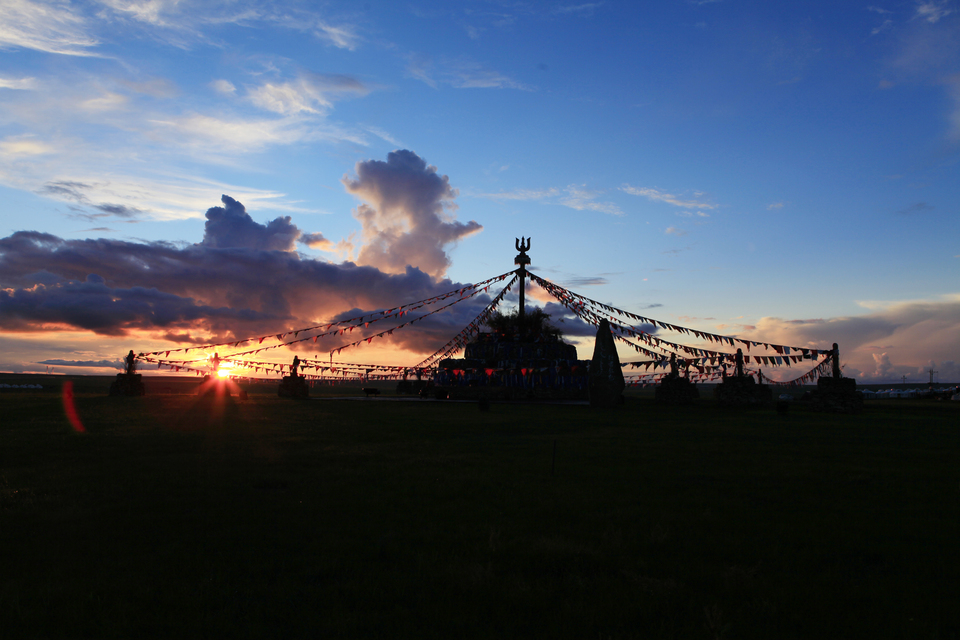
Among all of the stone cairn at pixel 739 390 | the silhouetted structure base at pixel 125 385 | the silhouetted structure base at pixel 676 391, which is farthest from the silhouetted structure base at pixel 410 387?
the stone cairn at pixel 739 390

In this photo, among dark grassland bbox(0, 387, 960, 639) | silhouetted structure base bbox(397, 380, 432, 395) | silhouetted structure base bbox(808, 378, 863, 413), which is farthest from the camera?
silhouetted structure base bbox(397, 380, 432, 395)

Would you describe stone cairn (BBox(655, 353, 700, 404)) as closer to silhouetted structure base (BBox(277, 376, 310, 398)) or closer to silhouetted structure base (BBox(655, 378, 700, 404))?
silhouetted structure base (BBox(655, 378, 700, 404))

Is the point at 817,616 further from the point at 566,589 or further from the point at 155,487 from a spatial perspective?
the point at 155,487

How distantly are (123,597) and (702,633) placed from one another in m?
5.06

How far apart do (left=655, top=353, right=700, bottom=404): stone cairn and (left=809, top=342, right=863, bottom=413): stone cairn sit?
8.07 metres

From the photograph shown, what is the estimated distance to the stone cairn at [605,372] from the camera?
29016 mm

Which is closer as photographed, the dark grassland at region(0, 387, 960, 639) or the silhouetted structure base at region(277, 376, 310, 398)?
the dark grassland at region(0, 387, 960, 639)

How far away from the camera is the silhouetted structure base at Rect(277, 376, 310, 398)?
41.1 m

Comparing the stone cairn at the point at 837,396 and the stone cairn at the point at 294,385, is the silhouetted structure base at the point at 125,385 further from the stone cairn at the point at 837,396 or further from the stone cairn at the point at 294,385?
the stone cairn at the point at 837,396

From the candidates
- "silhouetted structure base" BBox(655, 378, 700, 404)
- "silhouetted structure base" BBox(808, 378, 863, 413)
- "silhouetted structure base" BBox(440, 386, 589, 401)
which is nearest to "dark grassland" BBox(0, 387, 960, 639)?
"silhouetted structure base" BBox(808, 378, 863, 413)

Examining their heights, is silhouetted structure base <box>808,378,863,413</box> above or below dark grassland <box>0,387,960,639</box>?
above

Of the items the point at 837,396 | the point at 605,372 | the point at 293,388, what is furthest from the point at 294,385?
the point at 837,396

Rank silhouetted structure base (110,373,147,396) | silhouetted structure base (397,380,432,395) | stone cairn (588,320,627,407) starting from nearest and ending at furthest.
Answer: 1. stone cairn (588,320,627,407)
2. silhouetted structure base (110,373,147,396)
3. silhouetted structure base (397,380,432,395)

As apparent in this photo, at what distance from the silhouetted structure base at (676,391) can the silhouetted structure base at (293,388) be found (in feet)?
87.3
